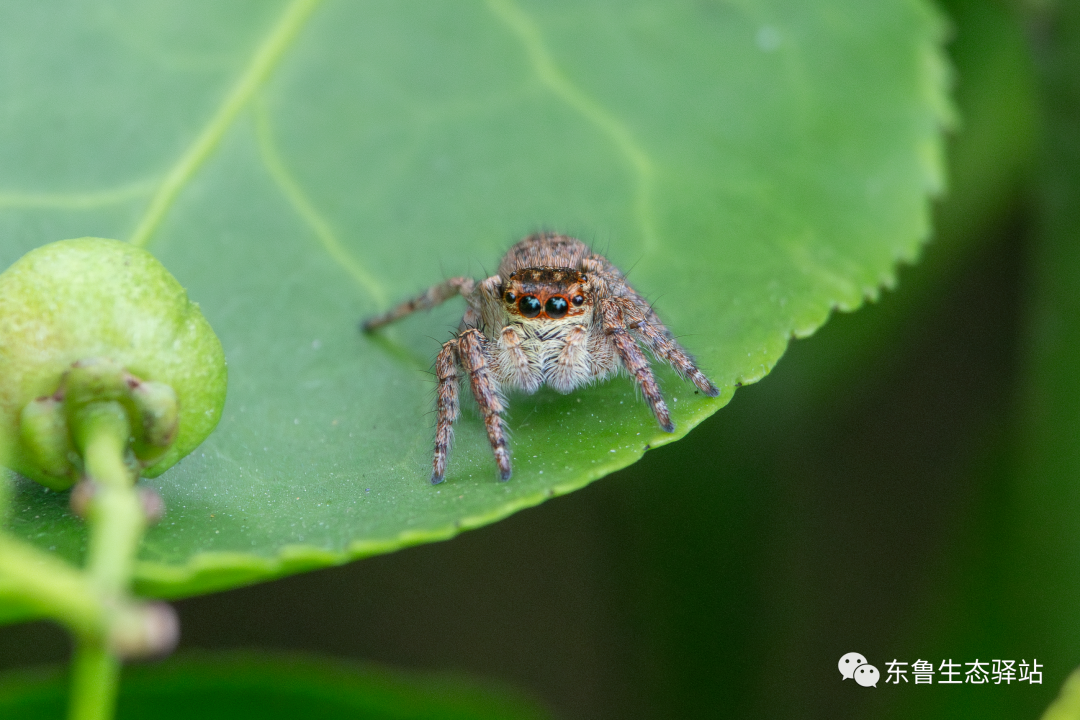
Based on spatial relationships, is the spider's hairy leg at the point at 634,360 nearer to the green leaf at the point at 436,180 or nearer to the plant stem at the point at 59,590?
the green leaf at the point at 436,180

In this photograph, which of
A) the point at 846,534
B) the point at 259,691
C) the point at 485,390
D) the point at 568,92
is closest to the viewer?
the point at 259,691

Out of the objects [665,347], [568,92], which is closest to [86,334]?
[665,347]

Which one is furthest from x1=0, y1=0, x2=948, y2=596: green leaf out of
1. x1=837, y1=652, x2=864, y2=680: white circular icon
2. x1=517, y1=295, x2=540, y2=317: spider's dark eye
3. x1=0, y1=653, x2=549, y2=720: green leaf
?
x1=837, y1=652, x2=864, y2=680: white circular icon

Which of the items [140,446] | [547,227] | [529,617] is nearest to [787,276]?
[547,227]

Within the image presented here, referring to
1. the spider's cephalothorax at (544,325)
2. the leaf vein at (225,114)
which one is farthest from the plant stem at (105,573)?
the spider's cephalothorax at (544,325)

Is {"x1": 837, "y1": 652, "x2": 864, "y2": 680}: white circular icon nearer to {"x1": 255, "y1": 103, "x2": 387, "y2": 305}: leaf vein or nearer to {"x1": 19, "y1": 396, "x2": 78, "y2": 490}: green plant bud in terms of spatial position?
{"x1": 255, "y1": 103, "x2": 387, "y2": 305}: leaf vein

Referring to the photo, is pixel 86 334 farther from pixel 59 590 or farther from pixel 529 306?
pixel 529 306

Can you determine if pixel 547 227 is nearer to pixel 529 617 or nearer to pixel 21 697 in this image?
pixel 21 697
